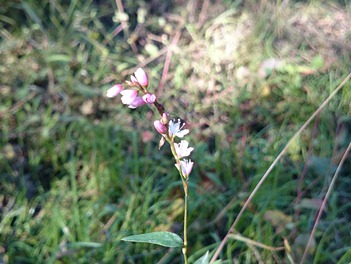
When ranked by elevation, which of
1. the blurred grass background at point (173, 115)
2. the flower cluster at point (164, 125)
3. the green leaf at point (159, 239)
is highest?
the flower cluster at point (164, 125)

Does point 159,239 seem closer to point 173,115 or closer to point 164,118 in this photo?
point 164,118

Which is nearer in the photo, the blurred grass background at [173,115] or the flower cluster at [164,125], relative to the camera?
the flower cluster at [164,125]

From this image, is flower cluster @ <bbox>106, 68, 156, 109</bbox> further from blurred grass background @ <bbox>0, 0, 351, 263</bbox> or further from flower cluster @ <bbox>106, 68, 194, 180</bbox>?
blurred grass background @ <bbox>0, 0, 351, 263</bbox>

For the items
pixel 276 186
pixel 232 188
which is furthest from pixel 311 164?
pixel 232 188

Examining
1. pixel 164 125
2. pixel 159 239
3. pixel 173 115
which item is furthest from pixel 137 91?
pixel 173 115

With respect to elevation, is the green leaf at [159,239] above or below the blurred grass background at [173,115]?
above

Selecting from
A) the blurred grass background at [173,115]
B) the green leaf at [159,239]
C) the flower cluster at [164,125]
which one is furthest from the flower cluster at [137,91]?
the blurred grass background at [173,115]

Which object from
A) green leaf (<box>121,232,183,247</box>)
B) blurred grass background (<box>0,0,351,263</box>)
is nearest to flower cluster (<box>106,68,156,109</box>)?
green leaf (<box>121,232,183,247</box>)

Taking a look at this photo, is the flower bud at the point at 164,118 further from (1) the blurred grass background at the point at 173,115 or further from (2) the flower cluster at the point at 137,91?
(1) the blurred grass background at the point at 173,115

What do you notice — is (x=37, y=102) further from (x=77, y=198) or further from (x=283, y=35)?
(x=283, y=35)
